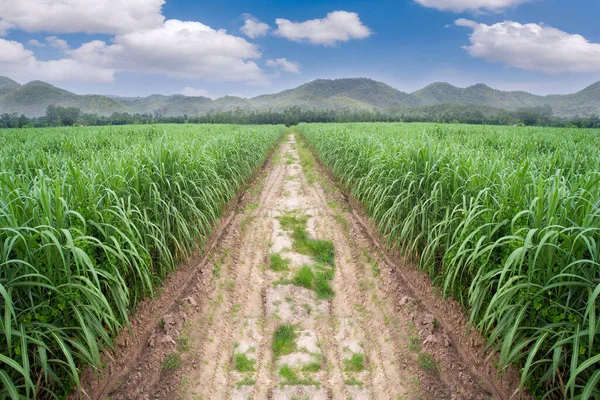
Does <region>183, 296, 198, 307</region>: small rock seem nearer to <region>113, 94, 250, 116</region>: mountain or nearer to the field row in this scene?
the field row

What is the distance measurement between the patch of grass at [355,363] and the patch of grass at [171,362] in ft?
5.61

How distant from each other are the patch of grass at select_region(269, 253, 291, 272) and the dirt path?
28mm

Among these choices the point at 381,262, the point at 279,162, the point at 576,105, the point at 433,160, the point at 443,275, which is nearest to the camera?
the point at 443,275

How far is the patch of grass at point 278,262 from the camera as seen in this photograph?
5363mm

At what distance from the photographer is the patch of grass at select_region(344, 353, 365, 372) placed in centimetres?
343

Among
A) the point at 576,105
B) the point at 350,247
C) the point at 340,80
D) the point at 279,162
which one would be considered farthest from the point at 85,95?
the point at 576,105

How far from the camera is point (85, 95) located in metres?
126

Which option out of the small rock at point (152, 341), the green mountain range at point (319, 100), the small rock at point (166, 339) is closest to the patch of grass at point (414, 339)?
the small rock at point (166, 339)

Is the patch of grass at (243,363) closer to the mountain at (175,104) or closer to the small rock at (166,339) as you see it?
the small rock at (166,339)

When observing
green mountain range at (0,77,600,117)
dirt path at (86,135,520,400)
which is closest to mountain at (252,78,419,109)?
green mountain range at (0,77,600,117)

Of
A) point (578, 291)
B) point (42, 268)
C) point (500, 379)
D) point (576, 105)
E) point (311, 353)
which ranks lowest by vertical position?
point (311, 353)

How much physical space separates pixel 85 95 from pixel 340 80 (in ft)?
397

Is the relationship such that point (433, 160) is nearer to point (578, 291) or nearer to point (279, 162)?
point (578, 291)

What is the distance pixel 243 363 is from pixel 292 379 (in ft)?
1.79
